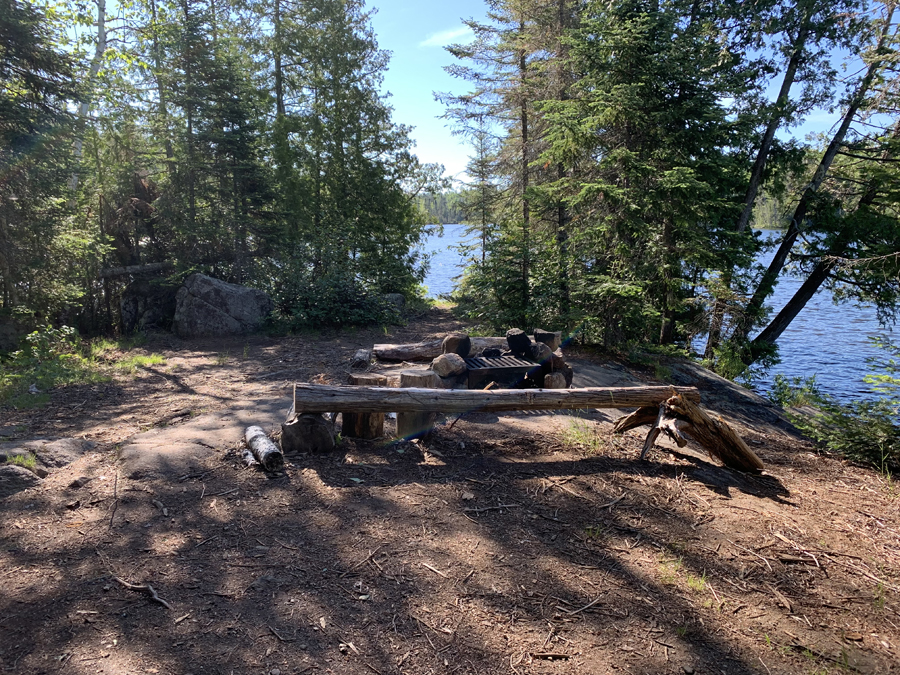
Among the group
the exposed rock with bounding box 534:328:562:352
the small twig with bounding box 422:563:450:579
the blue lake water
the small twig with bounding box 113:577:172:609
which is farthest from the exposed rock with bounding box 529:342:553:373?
the blue lake water

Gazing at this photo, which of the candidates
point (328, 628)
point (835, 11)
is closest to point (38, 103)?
point (328, 628)

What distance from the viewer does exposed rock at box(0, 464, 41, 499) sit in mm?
4039

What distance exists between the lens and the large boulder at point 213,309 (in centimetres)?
1245

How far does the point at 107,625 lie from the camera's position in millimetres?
2666

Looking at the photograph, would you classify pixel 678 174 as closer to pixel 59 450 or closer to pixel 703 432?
pixel 703 432

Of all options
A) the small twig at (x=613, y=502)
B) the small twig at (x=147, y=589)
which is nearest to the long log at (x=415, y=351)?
the small twig at (x=613, y=502)

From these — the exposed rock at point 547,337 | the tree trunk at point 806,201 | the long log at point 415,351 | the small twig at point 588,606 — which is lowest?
the small twig at point 588,606

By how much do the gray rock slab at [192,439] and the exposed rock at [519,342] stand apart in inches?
130

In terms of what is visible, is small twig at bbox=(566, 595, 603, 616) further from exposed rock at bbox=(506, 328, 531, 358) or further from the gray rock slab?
exposed rock at bbox=(506, 328, 531, 358)

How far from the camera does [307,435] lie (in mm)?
4926

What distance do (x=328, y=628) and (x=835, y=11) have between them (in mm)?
17286

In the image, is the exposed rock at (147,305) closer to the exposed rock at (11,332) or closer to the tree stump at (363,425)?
the exposed rock at (11,332)

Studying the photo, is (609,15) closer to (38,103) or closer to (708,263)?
(708,263)

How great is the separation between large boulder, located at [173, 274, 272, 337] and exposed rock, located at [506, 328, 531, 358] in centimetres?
778
